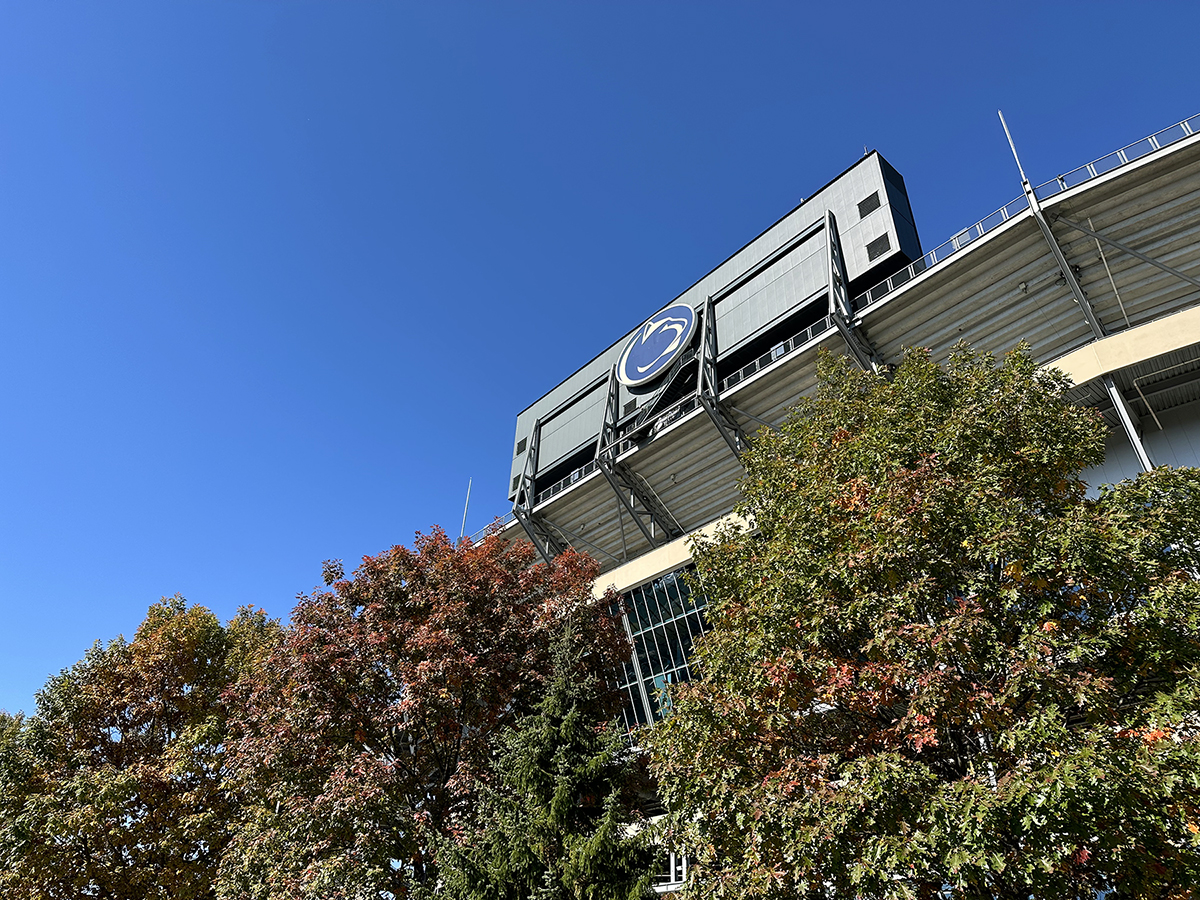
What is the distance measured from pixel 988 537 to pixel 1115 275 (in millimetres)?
18823

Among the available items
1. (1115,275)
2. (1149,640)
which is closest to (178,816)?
(1149,640)

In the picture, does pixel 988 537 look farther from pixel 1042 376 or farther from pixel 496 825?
pixel 496 825

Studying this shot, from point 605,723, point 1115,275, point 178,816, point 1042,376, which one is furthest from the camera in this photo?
point 1115,275

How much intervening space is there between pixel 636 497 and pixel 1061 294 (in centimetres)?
1982

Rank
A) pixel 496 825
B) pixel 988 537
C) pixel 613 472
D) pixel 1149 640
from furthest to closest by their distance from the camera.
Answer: pixel 613 472, pixel 496 825, pixel 988 537, pixel 1149 640

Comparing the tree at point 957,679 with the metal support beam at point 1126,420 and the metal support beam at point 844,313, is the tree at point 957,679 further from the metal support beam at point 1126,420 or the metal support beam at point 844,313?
the metal support beam at point 844,313

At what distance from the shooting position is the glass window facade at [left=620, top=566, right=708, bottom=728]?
23.2 metres

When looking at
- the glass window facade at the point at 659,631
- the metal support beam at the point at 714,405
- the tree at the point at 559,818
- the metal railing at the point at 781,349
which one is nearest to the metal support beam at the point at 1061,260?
the metal railing at the point at 781,349

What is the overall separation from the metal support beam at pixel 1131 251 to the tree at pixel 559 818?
813 inches

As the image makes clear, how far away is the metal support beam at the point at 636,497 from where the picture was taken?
32938 millimetres

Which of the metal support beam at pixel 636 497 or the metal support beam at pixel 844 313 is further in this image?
the metal support beam at pixel 636 497

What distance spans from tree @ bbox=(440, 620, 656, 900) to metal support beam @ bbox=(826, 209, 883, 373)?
17.0 m

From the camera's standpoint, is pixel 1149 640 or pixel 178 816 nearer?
pixel 1149 640

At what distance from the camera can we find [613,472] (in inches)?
1298
